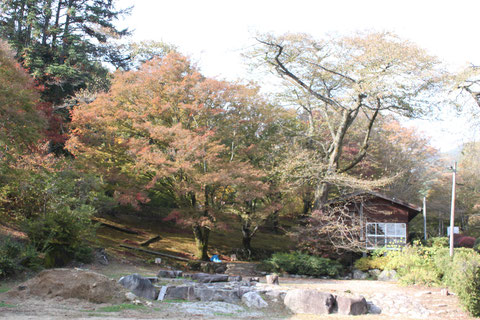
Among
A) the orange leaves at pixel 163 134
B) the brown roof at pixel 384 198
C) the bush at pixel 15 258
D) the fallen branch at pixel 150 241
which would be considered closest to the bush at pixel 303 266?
the brown roof at pixel 384 198

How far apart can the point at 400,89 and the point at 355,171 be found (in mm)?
9854

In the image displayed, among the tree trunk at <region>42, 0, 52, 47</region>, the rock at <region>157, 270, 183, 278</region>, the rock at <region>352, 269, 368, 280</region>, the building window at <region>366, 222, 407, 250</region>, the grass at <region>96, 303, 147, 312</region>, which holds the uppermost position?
the tree trunk at <region>42, 0, 52, 47</region>

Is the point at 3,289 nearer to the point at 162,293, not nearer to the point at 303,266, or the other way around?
the point at 162,293

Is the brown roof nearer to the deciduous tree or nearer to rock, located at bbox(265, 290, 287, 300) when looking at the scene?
the deciduous tree

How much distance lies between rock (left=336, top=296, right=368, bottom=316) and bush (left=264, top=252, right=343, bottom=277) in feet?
25.3

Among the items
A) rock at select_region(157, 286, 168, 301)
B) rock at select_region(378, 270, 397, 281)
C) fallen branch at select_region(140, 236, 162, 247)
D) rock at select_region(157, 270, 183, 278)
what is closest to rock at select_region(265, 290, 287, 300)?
rock at select_region(157, 286, 168, 301)

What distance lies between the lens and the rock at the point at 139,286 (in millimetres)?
9312

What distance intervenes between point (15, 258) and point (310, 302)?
799 centimetres

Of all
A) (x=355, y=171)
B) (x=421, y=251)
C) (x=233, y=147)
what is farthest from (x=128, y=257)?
(x=355, y=171)

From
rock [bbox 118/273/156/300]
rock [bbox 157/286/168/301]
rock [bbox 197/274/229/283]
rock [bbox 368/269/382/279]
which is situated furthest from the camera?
rock [bbox 368/269/382/279]

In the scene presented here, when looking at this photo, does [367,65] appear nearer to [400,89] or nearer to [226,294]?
[400,89]

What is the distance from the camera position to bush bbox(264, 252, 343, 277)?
1742 centimetres

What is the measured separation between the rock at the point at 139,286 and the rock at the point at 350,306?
15.6ft

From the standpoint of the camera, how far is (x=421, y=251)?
49.0 ft
